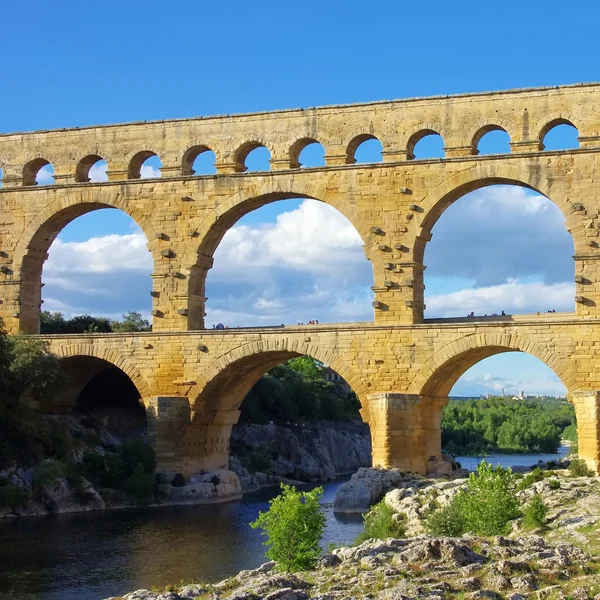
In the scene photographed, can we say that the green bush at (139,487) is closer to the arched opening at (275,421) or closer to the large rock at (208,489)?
the large rock at (208,489)

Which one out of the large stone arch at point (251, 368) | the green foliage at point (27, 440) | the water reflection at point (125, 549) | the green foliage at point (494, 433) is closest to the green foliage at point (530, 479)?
the water reflection at point (125, 549)

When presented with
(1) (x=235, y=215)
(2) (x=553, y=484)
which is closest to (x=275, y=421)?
(1) (x=235, y=215)

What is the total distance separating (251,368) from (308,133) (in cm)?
688

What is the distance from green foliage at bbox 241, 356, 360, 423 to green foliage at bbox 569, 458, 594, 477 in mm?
18921

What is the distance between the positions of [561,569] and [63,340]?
21691 mm

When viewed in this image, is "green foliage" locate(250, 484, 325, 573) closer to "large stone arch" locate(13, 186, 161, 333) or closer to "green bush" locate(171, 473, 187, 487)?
"green bush" locate(171, 473, 187, 487)

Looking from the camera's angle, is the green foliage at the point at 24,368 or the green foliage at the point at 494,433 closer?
the green foliage at the point at 24,368

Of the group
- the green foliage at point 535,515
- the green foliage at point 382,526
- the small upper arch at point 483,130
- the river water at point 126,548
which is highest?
the small upper arch at point 483,130

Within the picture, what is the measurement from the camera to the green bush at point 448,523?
774 inches

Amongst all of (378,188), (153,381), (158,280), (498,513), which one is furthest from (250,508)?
(498,513)

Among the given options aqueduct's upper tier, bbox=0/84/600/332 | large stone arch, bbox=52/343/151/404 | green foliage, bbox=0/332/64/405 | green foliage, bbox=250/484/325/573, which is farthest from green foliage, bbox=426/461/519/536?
green foliage, bbox=0/332/64/405

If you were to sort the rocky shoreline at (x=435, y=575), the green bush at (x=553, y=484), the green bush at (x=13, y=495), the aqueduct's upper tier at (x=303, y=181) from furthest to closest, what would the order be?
the aqueduct's upper tier at (x=303, y=181)
the green bush at (x=13, y=495)
the green bush at (x=553, y=484)
the rocky shoreline at (x=435, y=575)

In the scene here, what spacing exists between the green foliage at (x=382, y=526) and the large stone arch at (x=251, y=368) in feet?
18.4

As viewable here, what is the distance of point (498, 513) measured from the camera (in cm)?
1877
